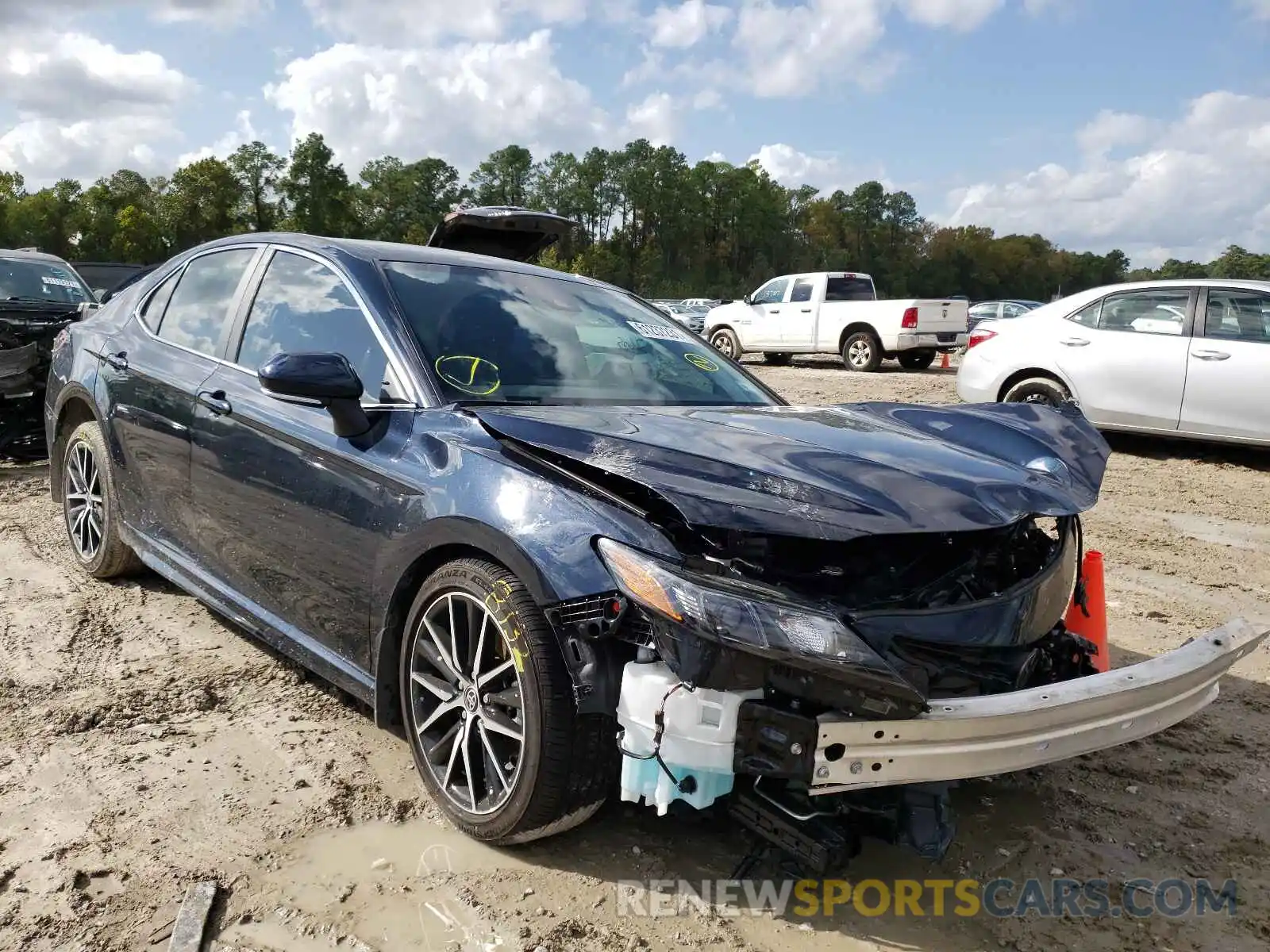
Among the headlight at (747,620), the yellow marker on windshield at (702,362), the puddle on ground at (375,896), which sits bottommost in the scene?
the puddle on ground at (375,896)

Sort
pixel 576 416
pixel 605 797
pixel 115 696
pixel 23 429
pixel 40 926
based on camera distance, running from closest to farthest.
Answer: pixel 40 926, pixel 605 797, pixel 576 416, pixel 115 696, pixel 23 429

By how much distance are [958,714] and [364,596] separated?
1729mm

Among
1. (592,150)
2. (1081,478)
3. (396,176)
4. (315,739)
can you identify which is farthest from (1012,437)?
(592,150)

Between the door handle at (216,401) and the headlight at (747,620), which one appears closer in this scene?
the headlight at (747,620)

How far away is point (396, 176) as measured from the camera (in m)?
84.4

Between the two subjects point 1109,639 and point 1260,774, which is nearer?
point 1260,774

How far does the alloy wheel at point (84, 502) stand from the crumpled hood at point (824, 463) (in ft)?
9.29

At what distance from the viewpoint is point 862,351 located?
57.0ft

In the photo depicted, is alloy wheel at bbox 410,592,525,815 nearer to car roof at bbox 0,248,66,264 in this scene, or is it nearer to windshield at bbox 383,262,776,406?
windshield at bbox 383,262,776,406

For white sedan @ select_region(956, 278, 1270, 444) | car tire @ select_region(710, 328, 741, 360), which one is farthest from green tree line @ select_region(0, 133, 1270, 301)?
white sedan @ select_region(956, 278, 1270, 444)

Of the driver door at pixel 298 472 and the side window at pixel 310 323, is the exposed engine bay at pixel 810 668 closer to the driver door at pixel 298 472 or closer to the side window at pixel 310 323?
the driver door at pixel 298 472

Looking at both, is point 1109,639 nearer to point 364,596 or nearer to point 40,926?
point 364,596

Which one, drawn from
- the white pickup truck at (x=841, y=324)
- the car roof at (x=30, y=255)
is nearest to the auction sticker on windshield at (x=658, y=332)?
the car roof at (x=30, y=255)

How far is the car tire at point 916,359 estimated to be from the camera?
1725cm
